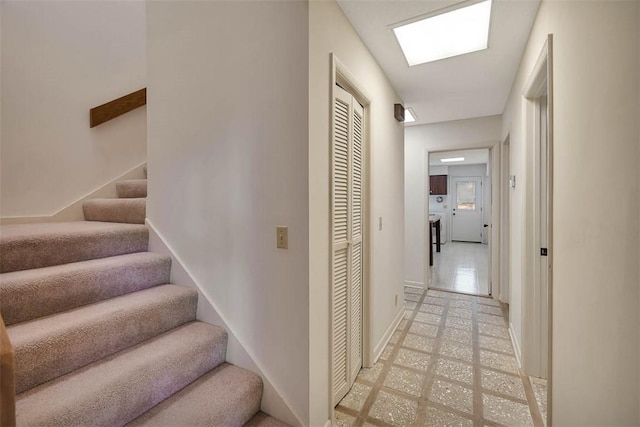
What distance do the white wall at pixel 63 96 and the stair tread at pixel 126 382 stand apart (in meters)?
1.76

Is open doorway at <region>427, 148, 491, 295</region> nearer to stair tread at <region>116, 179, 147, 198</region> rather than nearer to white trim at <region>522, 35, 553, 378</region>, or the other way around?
white trim at <region>522, 35, 553, 378</region>

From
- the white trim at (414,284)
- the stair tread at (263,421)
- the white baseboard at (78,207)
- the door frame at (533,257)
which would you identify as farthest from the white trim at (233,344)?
the white trim at (414,284)

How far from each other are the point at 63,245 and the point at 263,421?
4.73 ft

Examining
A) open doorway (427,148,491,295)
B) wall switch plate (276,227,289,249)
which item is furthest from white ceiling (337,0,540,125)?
open doorway (427,148,491,295)

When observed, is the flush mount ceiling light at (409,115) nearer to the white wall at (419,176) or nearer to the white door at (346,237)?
the white wall at (419,176)

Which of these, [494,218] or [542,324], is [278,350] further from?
[494,218]

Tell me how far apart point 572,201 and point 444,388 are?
4.70 feet

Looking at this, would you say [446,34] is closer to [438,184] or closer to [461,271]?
[461,271]

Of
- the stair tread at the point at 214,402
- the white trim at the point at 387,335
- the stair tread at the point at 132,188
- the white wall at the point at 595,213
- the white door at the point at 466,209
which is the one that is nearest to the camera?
the white wall at the point at 595,213

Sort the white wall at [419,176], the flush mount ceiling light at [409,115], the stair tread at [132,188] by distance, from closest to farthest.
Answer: the stair tread at [132,188] → the flush mount ceiling light at [409,115] → the white wall at [419,176]

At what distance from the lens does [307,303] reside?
1.34m

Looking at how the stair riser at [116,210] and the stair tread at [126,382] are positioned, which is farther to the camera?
the stair riser at [116,210]

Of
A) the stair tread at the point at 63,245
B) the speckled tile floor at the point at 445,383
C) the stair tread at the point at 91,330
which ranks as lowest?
the speckled tile floor at the point at 445,383

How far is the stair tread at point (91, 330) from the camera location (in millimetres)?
1093
